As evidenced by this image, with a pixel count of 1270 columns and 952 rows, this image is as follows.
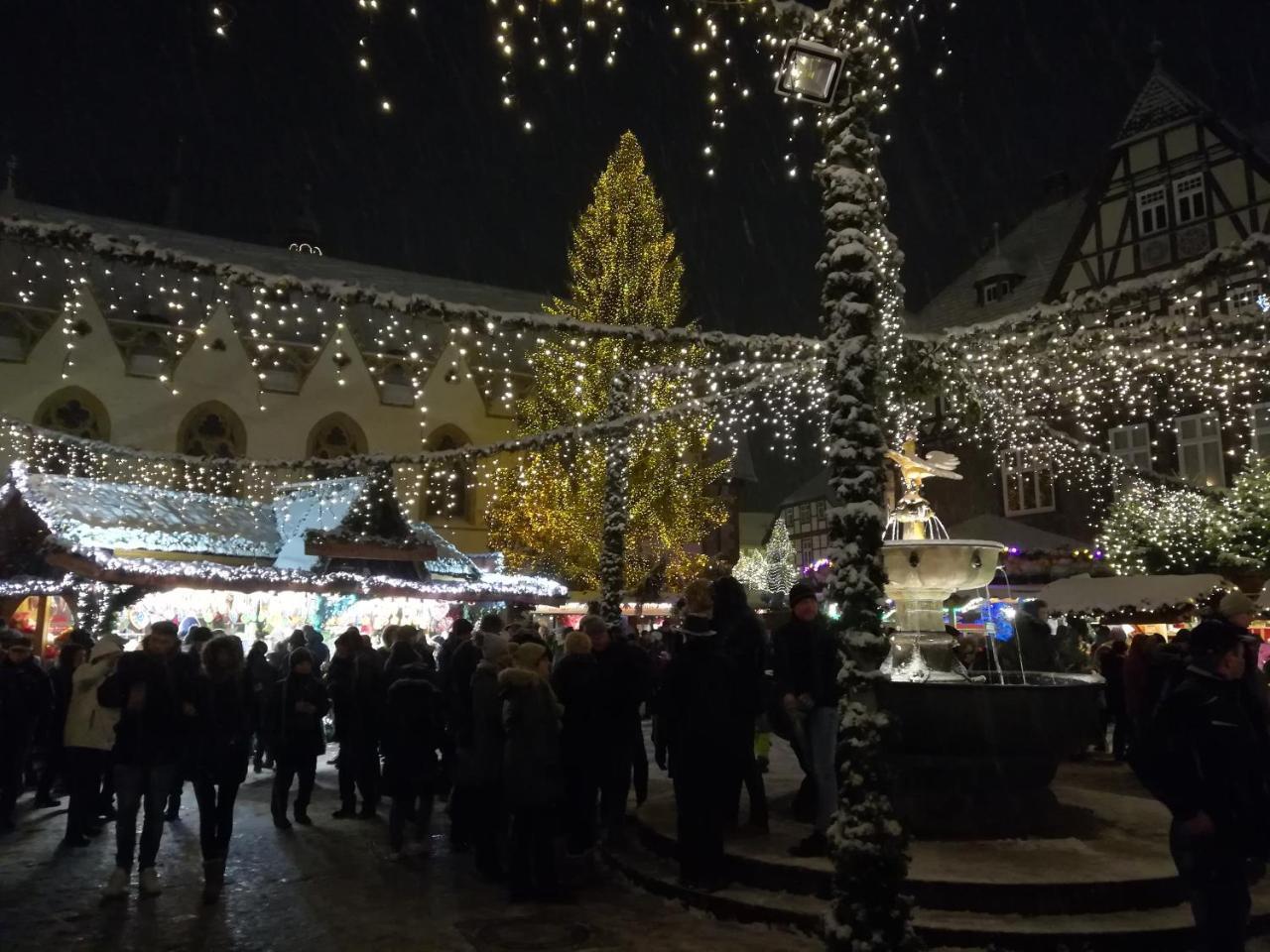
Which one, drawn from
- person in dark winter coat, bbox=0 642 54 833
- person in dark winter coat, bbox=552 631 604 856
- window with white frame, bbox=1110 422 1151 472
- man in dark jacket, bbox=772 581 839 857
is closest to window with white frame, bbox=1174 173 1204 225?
window with white frame, bbox=1110 422 1151 472

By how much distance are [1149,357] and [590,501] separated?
70.1 ft

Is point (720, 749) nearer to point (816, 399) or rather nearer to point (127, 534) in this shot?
point (816, 399)

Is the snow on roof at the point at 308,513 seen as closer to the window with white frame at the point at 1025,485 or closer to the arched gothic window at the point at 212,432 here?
the arched gothic window at the point at 212,432

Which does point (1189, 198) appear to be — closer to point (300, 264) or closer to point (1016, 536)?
point (1016, 536)

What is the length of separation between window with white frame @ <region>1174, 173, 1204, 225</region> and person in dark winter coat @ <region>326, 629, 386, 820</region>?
24.4 metres

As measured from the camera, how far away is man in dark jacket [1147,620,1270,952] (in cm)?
383

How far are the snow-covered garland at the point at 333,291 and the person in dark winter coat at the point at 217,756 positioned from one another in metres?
2.90

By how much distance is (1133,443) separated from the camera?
26672mm

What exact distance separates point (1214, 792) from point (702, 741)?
307cm

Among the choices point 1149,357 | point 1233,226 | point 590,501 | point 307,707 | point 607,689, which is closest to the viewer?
point 607,689

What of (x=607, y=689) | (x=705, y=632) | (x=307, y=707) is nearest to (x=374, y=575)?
(x=307, y=707)

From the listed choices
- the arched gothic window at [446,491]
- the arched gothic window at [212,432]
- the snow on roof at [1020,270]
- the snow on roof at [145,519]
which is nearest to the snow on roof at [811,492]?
the snow on roof at [1020,270]

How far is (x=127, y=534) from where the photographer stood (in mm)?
15203

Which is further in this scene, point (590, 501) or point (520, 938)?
point (590, 501)
